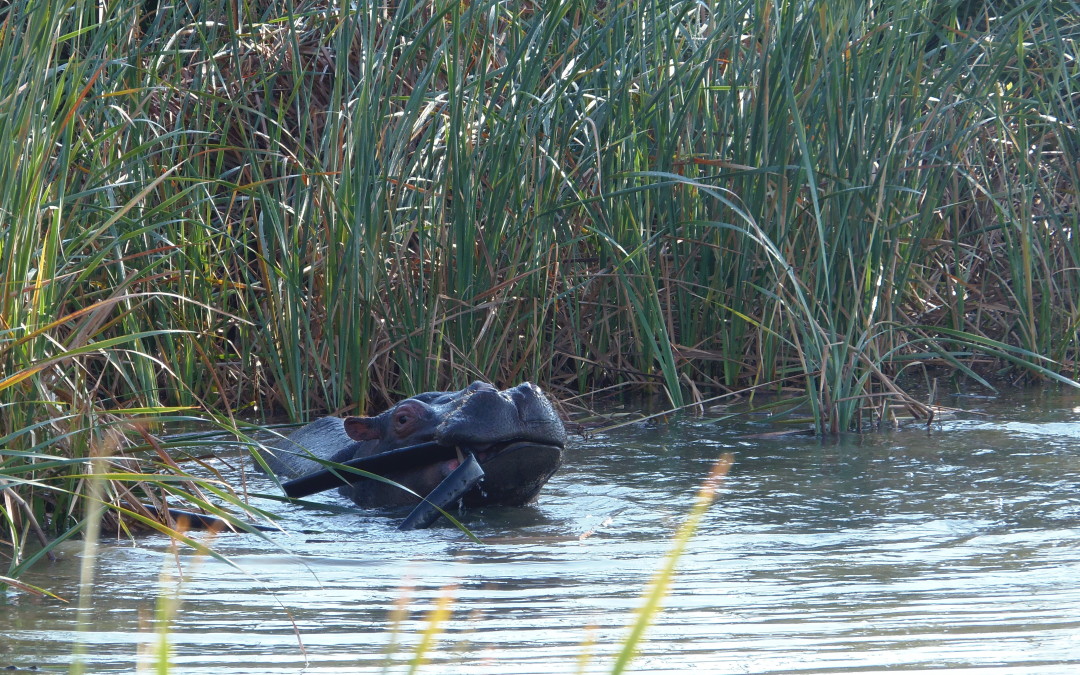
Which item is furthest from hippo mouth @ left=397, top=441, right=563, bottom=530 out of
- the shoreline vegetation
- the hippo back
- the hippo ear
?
the shoreline vegetation

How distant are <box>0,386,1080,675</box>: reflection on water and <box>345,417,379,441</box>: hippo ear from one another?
0.28 metres

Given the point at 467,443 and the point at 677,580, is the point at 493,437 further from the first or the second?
the point at 677,580

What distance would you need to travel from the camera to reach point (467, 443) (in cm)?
322

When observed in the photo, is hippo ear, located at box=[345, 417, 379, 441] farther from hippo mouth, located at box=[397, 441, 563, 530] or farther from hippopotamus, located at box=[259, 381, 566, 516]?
hippo mouth, located at box=[397, 441, 563, 530]

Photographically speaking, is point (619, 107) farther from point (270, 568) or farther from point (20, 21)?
point (270, 568)

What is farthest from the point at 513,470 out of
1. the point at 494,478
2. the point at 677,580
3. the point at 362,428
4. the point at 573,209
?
the point at 573,209

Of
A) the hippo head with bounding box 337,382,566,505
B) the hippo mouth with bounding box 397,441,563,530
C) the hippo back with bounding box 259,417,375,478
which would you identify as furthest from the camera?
the hippo back with bounding box 259,417,375,478

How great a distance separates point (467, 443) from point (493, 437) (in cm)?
7

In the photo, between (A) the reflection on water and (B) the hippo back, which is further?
(B) the hippo back

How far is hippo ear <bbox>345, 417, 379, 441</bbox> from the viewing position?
364 cm

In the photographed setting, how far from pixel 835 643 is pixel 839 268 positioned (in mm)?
2630

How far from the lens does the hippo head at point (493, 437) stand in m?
3.19

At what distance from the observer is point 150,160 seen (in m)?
4.62

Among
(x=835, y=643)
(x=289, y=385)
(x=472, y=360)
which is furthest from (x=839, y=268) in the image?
(x=835, y=643)
